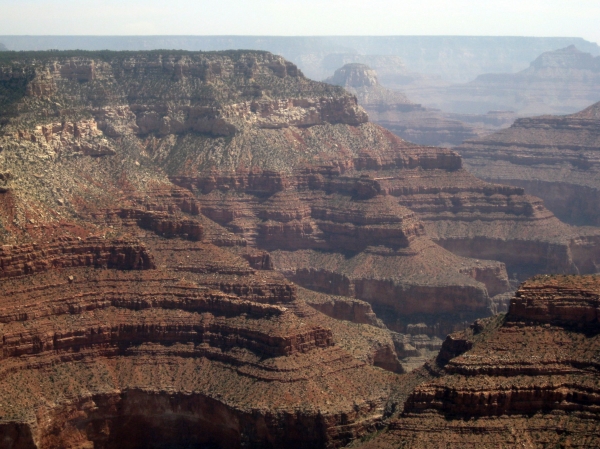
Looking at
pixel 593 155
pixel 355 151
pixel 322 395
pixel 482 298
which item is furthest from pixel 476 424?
pixel 593 155

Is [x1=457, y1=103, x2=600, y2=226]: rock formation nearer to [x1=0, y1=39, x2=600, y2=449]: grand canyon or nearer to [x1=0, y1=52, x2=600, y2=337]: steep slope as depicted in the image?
[x1=0, y1=39, x2=600, y2=449]: grand canyon

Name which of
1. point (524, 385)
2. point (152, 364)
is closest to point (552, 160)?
→ point (152, 364)

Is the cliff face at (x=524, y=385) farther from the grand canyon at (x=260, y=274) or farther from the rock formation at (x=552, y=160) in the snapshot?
the rock formation at (x=552, y=160)

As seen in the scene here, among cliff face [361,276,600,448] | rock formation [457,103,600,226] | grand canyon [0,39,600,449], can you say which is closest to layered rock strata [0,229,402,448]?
grand canyon [0,39,600,449]

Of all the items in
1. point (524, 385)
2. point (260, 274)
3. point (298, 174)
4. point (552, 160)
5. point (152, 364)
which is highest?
point (552, 160)

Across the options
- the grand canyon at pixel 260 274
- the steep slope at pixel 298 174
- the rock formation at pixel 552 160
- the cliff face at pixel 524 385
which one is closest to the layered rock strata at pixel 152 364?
the grand canyon at pixel 260 274

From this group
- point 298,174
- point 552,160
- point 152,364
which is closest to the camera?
point 152,364

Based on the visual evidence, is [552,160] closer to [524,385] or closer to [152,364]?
[152,364]
